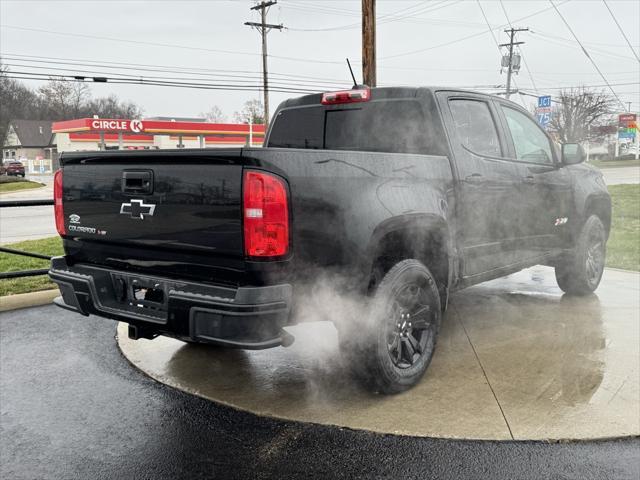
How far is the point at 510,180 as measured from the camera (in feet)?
15.2

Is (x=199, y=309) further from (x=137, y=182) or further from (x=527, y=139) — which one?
(x=527, y=139)

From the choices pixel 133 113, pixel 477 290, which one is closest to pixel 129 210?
pixel 477 290

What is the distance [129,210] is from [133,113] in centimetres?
7831

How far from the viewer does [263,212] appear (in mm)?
2863

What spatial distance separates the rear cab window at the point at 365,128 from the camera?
421 centimetres

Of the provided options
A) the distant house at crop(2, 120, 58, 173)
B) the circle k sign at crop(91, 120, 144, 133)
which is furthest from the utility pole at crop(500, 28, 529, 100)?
the distant house at crop(2, 120, 58, 173)

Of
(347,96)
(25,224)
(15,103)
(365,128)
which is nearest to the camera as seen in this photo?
(347,96)

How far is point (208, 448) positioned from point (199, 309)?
738 millimetres

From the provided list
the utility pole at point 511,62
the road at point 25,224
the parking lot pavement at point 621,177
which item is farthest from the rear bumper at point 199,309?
the utility pole at point 511,62

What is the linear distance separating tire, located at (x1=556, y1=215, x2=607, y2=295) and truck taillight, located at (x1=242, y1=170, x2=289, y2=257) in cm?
381

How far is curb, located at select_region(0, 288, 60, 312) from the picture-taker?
5.94 m

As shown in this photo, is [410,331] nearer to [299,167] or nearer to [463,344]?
[463,344]

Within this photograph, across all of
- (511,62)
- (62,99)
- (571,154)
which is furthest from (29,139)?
(571,154)

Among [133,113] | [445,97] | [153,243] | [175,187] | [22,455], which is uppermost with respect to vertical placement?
[133,113]
